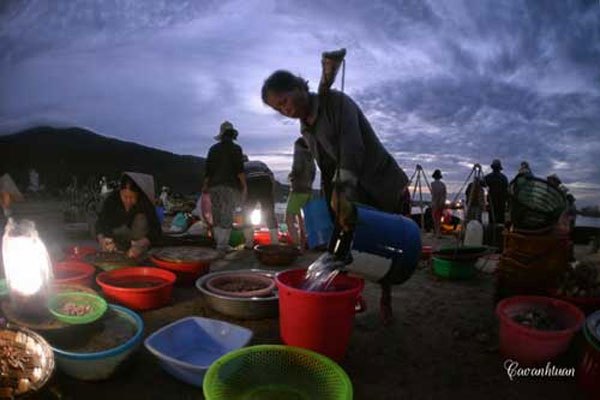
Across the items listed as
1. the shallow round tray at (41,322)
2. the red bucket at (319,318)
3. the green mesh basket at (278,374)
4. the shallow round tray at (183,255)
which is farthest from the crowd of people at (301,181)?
the shallow round tray at (41,322)

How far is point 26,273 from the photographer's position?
198 centimetres

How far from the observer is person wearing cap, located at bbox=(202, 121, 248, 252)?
5.12m

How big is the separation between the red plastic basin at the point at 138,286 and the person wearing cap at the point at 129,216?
2.68 feet

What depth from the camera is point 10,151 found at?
22.1 meters

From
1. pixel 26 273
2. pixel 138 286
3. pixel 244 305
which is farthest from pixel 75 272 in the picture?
pixel 244 305

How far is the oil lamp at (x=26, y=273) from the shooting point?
196 centimetres

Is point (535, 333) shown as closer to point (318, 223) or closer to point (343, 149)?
point (318, 223)

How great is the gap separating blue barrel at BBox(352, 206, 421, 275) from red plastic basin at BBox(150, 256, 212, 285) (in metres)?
2.10

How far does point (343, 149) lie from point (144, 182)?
9.28 ft

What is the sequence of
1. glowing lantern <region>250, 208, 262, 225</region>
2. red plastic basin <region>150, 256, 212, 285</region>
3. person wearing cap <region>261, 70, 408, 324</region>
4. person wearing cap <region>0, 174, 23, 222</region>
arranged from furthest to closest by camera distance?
1. glowing lantern <region>250, 208, 262, 225</region>
2. person wearing cap <region>0, 174, 23, 222</region>
3. red plastic basin <region>150, 256, 212, 285</region>
4. person wearing cap <region>261, 70, 408, 324</region>

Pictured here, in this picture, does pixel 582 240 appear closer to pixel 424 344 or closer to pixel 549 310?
pixel 549 310

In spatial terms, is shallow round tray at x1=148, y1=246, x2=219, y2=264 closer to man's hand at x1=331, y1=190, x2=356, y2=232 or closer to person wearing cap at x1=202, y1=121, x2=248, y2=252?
person wearing cap at x1=202, y1=121, x2=248, y2=252

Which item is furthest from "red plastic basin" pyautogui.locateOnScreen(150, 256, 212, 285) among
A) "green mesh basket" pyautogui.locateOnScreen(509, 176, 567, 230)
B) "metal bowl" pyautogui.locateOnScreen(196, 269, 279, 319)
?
"green mesh basket" pyautogui.locateOnScreen(509, 176, 567, 230)

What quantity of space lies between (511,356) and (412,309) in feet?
3.26
